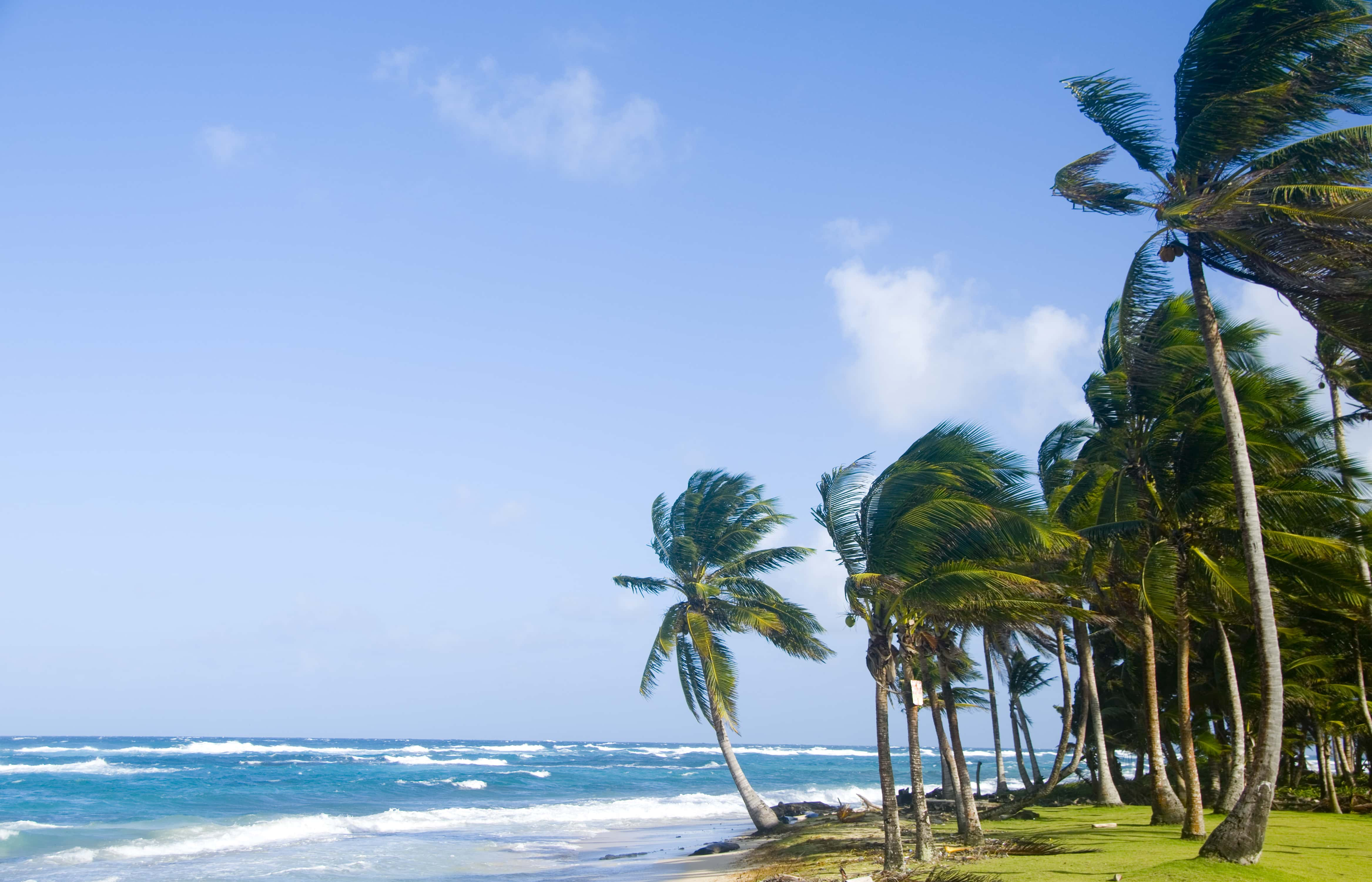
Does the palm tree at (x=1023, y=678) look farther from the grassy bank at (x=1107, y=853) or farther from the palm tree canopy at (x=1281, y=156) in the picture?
the palm tree canopy at (x=1281, y=156)

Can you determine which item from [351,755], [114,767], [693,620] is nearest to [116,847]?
[693,620]

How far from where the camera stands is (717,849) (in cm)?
2170

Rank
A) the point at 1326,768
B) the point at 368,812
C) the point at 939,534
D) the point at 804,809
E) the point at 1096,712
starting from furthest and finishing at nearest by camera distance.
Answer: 1. the point at 368,812
2. the point at 804,809
3. the point at 1096,712
4. the point at 1326,768
5. the point at 939,534

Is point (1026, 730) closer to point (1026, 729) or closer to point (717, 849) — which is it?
point (1026, 729)

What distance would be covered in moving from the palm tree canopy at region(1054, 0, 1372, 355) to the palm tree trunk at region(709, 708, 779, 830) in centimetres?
1488

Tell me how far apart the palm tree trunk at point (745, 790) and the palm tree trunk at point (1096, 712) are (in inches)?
305

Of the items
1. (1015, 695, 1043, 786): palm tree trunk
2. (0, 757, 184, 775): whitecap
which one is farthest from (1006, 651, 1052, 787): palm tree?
(0, 757, 184, 775): whitecap

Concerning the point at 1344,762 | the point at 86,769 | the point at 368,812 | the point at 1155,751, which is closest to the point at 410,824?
the point at 368,812

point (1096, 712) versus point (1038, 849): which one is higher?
point (1096, 712)

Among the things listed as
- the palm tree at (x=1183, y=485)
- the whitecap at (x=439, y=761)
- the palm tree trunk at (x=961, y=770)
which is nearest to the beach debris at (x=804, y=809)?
the palm tree trunk at (x=961, y=770)

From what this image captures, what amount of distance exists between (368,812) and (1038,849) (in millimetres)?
29967

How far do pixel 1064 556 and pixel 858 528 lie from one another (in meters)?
5.43

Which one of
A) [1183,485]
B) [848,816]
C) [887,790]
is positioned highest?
[1183,485]

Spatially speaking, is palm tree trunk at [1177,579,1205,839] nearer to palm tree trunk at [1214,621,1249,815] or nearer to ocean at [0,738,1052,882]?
palm tree trunk at [1214,621,1249,815]
